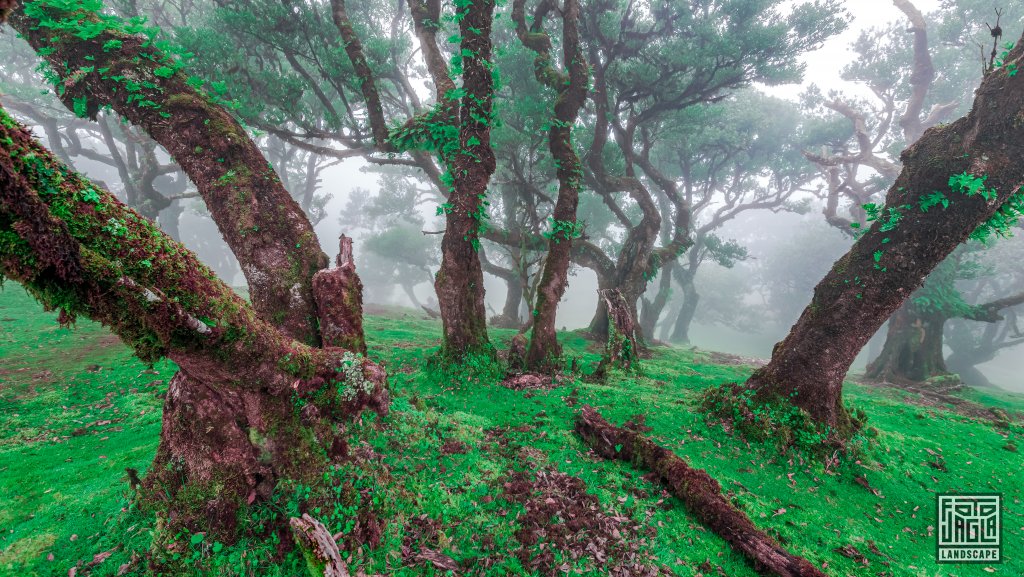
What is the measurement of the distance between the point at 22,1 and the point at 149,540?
583 cm

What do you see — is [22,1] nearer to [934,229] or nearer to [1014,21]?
[934,229]

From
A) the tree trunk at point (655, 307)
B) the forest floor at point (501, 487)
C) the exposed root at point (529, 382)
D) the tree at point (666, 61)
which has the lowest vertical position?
the forest floor at point (501, 487)

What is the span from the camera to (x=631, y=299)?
40.0ft

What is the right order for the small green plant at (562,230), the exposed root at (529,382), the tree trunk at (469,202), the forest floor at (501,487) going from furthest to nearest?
the small green plant at (562,230) → the exposed root at (529,382) → the tree trunk at (469,202) → the forest floor at (501,487)

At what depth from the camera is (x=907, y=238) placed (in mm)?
5090

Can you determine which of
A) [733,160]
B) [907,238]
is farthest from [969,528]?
[733,160]

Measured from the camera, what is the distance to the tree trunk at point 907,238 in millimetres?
4828

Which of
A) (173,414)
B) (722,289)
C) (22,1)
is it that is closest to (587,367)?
(173,414)

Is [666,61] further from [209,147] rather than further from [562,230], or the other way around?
[209,147]

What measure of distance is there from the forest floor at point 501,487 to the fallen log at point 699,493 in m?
0.14

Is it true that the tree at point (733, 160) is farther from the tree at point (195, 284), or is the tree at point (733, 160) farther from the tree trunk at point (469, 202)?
the tree at point (195, 284)

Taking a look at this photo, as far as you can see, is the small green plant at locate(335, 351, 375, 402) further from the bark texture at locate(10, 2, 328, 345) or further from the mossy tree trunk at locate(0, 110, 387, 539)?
the bark texture at locate(10, 2, 328, 345)

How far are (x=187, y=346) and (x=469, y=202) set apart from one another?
4.94 meters

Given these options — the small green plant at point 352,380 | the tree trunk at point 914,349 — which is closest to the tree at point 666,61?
the tree trunk at point 914,349
